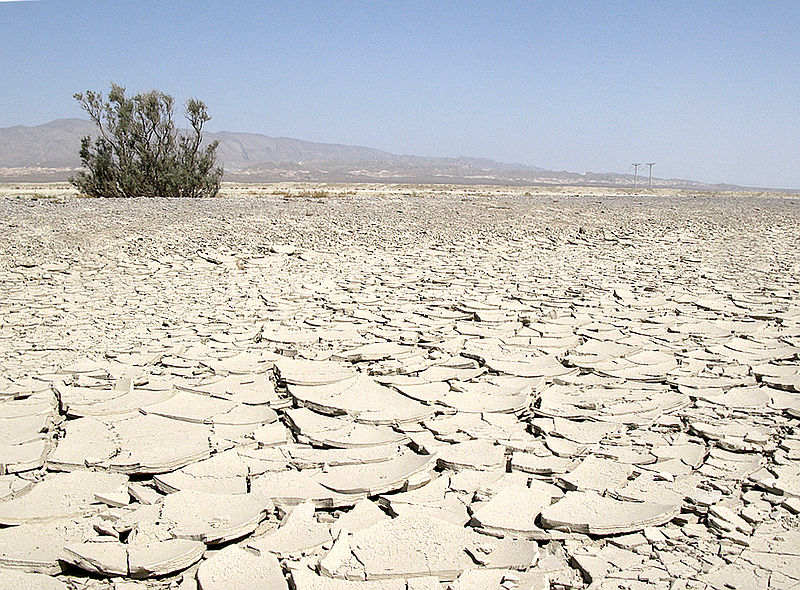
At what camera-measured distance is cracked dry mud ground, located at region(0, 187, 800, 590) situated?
1728mm

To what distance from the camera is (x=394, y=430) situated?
8.34 feet

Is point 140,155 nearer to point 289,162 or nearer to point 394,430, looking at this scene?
point 394,430

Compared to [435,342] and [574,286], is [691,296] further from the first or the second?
[435,342]

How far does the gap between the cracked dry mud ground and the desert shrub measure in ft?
27.4

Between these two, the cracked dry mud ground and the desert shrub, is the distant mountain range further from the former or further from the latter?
the cracked dry mud ground

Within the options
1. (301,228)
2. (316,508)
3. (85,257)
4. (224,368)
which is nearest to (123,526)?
(316,508)

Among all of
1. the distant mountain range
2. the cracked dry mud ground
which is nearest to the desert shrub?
the cracked dry mud ground

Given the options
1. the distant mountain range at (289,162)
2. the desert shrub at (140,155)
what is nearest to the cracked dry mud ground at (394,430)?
the desert shrub at (140,155)

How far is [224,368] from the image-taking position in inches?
128

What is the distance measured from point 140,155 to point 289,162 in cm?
10373

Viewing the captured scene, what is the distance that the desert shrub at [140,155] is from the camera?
13.7m

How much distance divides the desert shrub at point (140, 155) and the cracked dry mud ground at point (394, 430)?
8337mm

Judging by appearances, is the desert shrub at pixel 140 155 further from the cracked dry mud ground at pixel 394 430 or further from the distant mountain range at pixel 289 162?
the distant mountain range at pixel 289 162

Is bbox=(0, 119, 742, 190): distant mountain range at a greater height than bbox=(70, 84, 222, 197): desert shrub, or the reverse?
bbox=(0, 119, 742, 190): distant mountain range
